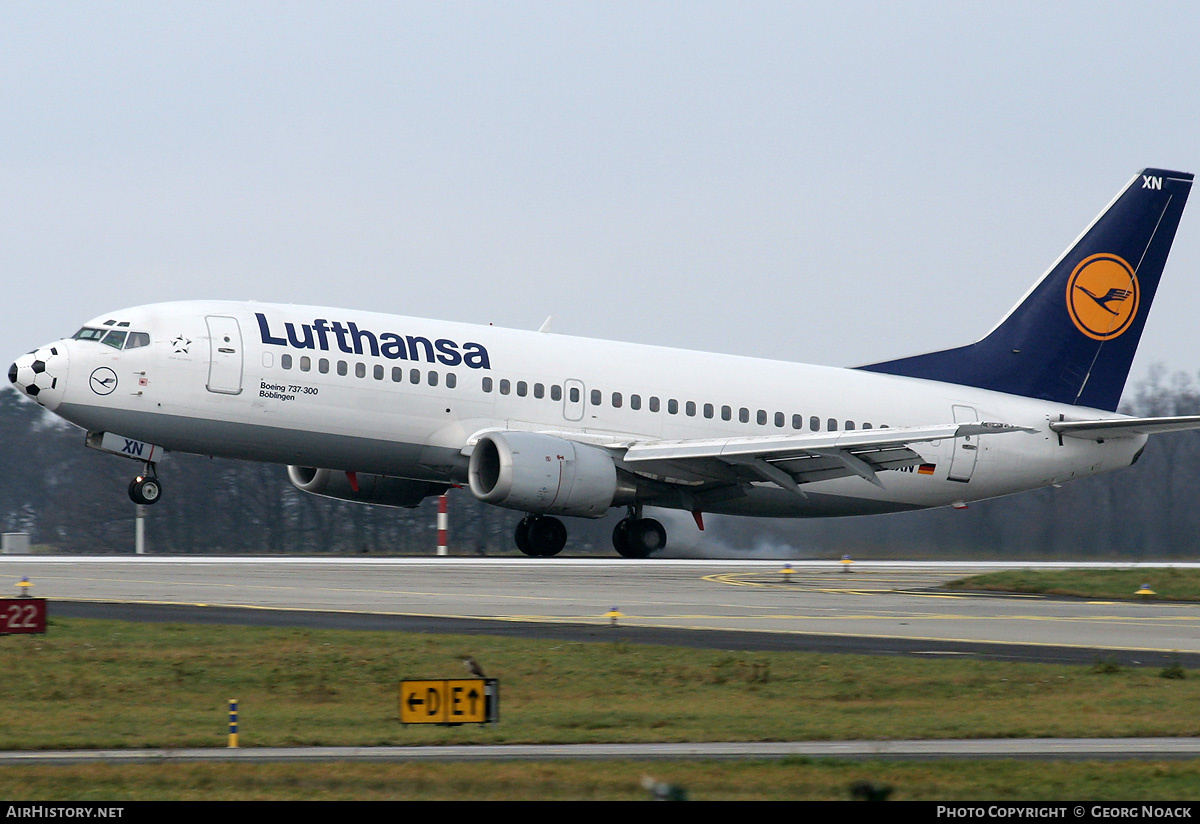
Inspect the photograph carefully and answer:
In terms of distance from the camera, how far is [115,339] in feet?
96.9

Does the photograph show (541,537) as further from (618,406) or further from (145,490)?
(145,490)

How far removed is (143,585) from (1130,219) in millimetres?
26873

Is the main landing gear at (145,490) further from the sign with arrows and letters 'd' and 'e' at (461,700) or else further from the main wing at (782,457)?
the sign with arrows and letters 'd' and 'e' at (461,700)

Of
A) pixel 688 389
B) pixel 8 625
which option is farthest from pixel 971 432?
pixel 8 625

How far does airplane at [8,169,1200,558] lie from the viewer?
29578 millimetres

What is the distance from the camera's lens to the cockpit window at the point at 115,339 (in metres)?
29.5

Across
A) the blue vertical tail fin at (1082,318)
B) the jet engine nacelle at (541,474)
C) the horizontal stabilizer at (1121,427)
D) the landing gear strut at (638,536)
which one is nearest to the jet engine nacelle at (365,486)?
the jet engine nacelle at (541,474)

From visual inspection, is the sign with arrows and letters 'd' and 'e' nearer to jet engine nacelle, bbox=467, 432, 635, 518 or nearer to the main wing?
jet engine nacelle, bbox=467, 432, 635, 518

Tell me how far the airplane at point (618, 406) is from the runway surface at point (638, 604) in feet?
8.49

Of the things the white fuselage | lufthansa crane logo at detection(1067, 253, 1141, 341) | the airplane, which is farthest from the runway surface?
lufthansa crane logo at detection(1067, 253, 1141, 341)

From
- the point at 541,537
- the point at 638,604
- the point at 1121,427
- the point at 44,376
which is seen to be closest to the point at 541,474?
the point at 541,537

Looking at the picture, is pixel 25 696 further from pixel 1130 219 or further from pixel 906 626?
pixel 1130 219

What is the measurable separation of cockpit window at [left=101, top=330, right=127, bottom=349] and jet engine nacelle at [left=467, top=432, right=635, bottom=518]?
24.4 ft

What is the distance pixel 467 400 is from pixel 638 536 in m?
5.39
